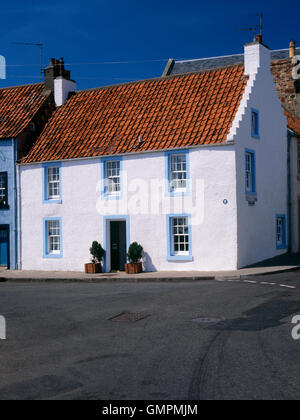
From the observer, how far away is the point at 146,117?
2441 cm

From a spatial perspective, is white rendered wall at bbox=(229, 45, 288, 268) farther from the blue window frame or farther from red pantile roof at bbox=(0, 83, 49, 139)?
the blue window frame

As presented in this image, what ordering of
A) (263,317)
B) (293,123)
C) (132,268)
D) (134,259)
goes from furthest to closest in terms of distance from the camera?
(293,123)
(134,259)
(132,268)
(263,317)

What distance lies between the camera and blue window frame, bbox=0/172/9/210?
26656 millimetres

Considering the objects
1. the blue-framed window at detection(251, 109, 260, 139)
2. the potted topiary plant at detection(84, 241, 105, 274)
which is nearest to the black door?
the potted topiary plant at detection(84, 241, 105, 274)

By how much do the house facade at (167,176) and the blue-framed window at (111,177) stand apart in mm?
49

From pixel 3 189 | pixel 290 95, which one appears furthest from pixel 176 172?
pixel 290 95

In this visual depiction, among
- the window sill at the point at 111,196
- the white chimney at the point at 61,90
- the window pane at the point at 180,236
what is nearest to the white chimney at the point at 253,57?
the window pane at the point at 180,236

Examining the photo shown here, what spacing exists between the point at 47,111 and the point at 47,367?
21.9 meters

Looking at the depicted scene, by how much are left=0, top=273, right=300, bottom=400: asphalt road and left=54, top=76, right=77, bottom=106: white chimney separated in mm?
15555

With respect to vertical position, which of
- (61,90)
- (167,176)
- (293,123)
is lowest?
(167,176)

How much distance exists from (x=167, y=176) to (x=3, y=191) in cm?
925

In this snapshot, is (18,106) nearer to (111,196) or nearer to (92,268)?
(111,196)
